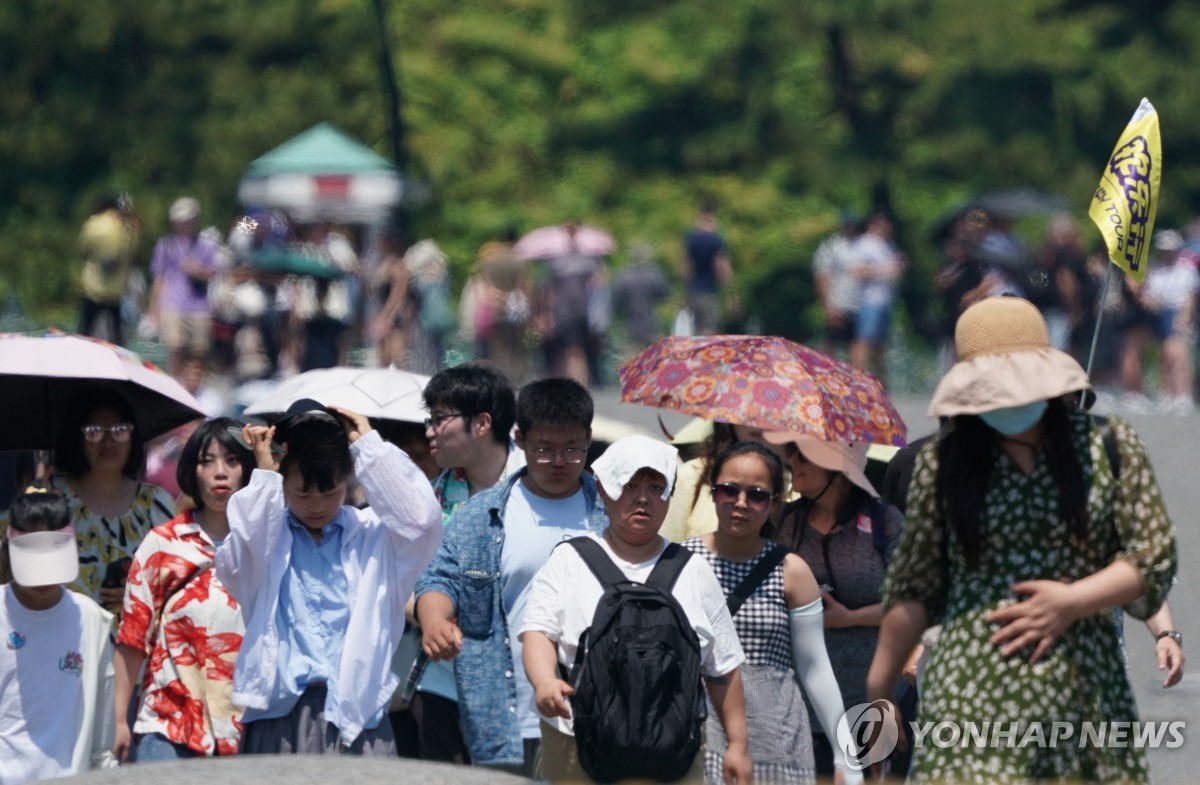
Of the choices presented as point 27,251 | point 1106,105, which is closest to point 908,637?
point 1106,105

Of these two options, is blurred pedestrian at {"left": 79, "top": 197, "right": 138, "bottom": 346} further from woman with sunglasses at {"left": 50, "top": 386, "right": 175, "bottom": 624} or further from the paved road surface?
woman with sunglasses at {"left": 50, "top": 386, "right": 175, "bottom": 624}

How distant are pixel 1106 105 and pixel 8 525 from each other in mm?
26300

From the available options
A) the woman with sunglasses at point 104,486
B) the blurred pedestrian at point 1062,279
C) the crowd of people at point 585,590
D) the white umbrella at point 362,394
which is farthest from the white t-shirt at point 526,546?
the blurred pedestrian at point 1062,279

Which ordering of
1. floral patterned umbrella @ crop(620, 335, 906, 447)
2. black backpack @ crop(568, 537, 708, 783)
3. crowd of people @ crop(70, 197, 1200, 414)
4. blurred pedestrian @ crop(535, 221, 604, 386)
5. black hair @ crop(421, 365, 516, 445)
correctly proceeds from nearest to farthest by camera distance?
black backpack @ crop(568, 537, 708, 783), black hair @ crop(421, 365, 516, 445), floral patterned umbrella @ crop(620, 335, 906, 447), crowd of people @ crop(70, 197, 1200, 414), blurred pedestrian @ crop(535, 221, 604, 386)

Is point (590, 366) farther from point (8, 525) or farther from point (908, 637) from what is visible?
point (908, 637)

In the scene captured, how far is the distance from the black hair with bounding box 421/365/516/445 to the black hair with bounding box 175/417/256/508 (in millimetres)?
571

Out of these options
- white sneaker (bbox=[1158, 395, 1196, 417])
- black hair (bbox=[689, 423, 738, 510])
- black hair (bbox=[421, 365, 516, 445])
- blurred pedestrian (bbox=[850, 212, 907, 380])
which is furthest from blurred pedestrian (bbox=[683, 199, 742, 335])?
black hair (bbox=[421, 365, 516, 445])

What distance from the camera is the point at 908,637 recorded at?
512 cm

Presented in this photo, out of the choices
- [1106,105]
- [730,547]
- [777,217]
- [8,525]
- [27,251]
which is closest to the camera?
[730,547]

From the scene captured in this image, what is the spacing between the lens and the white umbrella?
7938mm

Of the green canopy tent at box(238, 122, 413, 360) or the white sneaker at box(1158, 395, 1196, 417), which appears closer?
the white sneaker at box(1158, 395, 1196, 417)

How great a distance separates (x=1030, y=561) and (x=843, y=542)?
2087mm

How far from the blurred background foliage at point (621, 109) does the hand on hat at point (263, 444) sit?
2577cm

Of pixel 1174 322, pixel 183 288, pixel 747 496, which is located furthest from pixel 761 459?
pixel 1174 322
